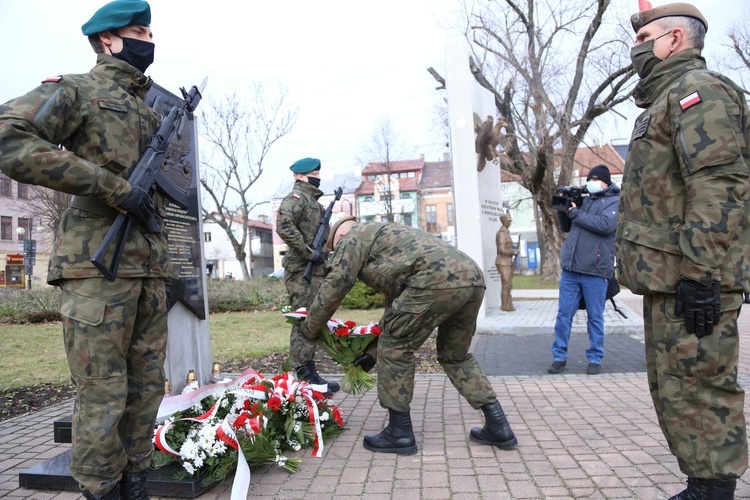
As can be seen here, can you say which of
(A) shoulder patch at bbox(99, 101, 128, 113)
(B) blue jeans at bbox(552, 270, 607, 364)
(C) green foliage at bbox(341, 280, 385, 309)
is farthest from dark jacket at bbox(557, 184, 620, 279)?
(C) green foliage at bbox(341, 280, 385, 309)

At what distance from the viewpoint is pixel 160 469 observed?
3.36m

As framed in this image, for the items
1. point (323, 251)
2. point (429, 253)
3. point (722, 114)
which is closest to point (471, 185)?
point (323, 251)

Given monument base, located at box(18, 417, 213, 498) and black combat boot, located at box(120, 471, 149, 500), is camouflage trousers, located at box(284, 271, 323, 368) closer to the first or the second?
monument base, located at box(18, 417, 213, 498)

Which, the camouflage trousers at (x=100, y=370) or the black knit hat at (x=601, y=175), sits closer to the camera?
the camouflage trousers at (x=100, y=370)

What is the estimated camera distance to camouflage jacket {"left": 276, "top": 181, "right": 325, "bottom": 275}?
5348mm

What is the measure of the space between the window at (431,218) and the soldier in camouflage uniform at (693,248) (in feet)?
193

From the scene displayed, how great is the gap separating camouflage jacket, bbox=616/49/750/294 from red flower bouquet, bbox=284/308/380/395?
2003 millimetres

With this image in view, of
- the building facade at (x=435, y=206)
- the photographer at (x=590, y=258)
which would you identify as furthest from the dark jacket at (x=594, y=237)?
the building facade at (x=435, y=206)

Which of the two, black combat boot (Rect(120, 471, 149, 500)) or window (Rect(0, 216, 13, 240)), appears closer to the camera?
black combat boot (Rect(120, 471, 149, 500))

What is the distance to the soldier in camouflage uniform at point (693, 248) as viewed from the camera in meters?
2.38

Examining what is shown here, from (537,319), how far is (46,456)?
8.36 meters

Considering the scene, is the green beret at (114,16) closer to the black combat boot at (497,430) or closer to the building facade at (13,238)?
the black combat boot at (497,430)

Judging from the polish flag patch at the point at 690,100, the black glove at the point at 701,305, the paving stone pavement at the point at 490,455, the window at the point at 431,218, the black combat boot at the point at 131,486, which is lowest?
the paving stone pavement at the point at 490,455

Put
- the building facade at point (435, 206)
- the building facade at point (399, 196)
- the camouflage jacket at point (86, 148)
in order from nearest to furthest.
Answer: the camouflage jacket at point (86, 148)
the building facade at point (399, 196)
the building facade at point (435, 206)
